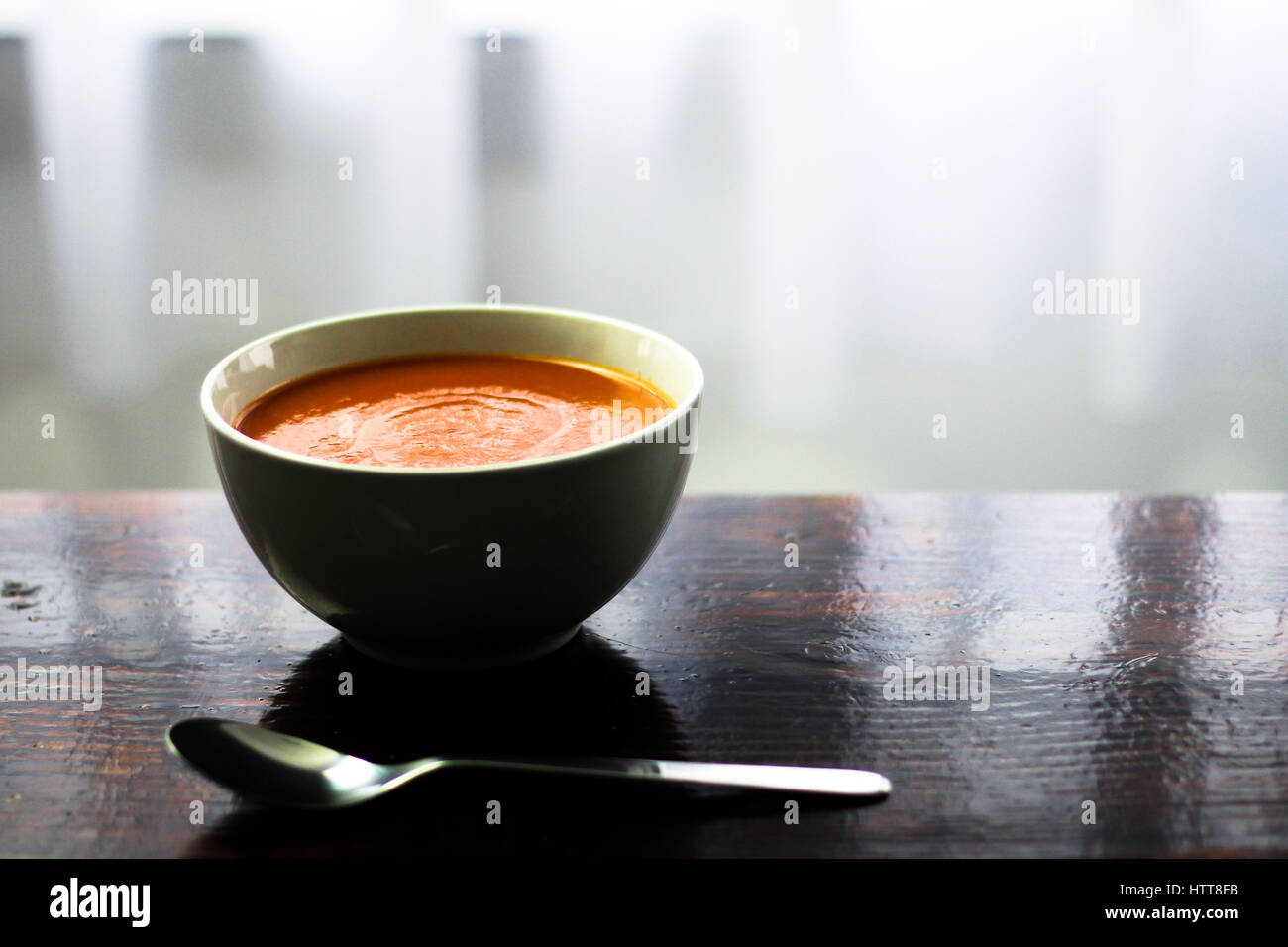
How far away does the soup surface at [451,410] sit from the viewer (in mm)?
868

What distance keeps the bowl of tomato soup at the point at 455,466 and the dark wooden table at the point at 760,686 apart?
0.25ft

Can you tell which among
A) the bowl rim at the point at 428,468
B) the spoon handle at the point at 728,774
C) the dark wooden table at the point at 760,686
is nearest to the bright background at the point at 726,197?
the dark wooden table at the point at 760,686

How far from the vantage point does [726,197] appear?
3754 mm

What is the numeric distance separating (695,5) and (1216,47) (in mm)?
1699

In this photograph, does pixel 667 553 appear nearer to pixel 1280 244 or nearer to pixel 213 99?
pixel 1280 244

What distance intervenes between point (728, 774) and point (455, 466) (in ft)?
0.82

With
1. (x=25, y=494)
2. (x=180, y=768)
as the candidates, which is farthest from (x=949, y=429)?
(x=180, y=768)

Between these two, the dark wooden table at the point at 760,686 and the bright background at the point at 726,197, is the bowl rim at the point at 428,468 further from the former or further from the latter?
the bright background at the point at 726,197

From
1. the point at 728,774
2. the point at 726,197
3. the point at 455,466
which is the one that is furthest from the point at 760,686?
the point at 726,197

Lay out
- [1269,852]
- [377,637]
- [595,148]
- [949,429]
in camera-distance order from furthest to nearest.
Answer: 1. [595,148]
2. [949,429]
3. [377,637]
4. [1269,852]

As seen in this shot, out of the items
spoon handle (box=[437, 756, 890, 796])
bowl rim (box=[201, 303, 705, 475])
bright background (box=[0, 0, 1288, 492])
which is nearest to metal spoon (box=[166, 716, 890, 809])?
spoon handle (box=[437, 756, 890, 796])

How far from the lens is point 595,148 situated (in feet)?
12.7

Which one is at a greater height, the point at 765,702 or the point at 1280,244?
the point at 1280,244

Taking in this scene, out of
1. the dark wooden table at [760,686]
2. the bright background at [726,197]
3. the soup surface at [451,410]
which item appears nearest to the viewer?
the dark wooden table at [760,686]
